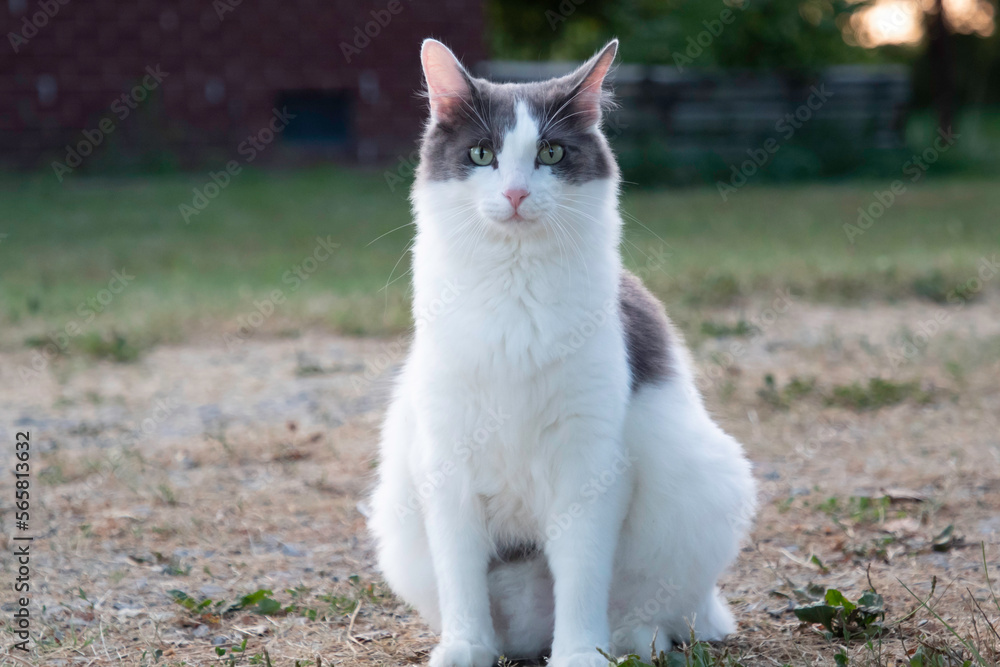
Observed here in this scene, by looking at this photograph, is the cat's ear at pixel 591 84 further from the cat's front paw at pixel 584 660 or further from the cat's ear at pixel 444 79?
the cat's front paw at pixel 584 660

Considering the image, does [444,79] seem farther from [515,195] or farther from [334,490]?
[334,490]

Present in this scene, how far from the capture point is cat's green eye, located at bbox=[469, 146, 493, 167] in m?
2.49

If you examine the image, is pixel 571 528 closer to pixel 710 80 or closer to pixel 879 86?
pixel 710 80

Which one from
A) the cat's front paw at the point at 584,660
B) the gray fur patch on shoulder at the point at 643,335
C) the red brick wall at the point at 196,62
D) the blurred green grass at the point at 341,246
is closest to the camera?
the cat's front paw at the point at 584,660

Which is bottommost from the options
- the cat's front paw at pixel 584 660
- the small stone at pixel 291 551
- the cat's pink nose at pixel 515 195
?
the small stone at pixel 291 551

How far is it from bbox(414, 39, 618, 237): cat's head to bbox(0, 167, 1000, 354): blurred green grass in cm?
131

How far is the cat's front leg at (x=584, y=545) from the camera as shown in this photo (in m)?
2.32

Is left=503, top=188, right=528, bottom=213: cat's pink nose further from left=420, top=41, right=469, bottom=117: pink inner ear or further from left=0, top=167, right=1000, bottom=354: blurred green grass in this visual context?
left=0, top=167, right=1000, bottom=354: blurred green grass

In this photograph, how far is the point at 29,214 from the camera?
10.5 m

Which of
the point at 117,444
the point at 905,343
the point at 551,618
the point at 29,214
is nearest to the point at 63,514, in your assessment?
the point at 117,444

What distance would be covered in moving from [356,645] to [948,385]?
3595mm

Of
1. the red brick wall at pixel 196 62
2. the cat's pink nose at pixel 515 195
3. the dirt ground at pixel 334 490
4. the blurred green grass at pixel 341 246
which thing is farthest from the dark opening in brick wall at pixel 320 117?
the cat's pink nose at pixel 515 195

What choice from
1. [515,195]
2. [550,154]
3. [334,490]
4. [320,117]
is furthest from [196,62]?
[515,195]

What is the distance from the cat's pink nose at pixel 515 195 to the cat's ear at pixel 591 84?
377 millimetres
